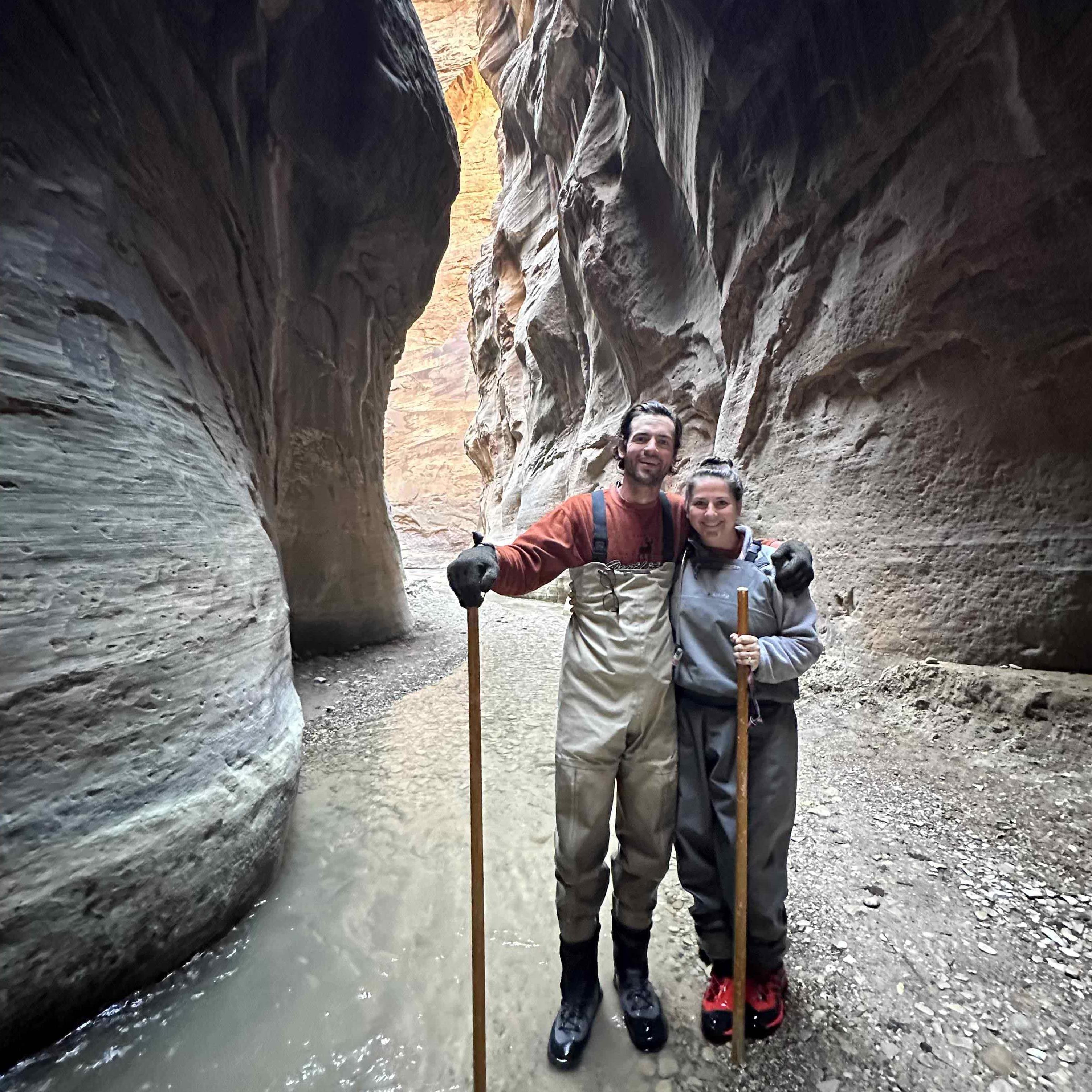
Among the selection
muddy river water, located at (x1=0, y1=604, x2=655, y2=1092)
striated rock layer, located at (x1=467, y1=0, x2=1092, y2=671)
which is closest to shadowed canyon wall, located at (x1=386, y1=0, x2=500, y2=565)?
striated rock layer, located at (x1=467, y1=0, x2=1092, y2=671)

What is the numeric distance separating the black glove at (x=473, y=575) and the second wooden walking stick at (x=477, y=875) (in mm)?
65

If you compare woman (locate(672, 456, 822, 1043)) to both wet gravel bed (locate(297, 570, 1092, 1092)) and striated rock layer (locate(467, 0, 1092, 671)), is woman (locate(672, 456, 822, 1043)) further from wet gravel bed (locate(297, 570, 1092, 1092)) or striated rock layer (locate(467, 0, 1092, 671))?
striated rock layer (locate(467, 0, 1092, 671))

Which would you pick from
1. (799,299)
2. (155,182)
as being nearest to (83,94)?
(155,182)

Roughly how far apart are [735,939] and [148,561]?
2.80 m

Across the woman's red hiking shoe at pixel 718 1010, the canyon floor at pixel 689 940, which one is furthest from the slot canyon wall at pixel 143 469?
the woman's red hiking shoe at pixel 718 1010

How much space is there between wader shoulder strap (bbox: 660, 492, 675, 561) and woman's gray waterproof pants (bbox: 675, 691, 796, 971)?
47 cm

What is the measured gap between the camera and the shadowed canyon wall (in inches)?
1159

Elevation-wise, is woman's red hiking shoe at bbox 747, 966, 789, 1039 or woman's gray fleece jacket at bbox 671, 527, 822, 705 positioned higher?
woman's gray fleece jacket at bbox 671, 527, 822, 705

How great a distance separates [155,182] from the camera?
360 centimetres

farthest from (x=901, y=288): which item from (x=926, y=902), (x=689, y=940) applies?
(x=689, y=940)

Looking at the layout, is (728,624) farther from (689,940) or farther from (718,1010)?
(689,940)

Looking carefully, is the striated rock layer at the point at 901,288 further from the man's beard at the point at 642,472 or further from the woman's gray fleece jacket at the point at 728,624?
the man's beard at the point at 642,472

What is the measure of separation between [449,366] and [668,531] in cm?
3330

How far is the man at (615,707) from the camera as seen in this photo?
5.77 feet
